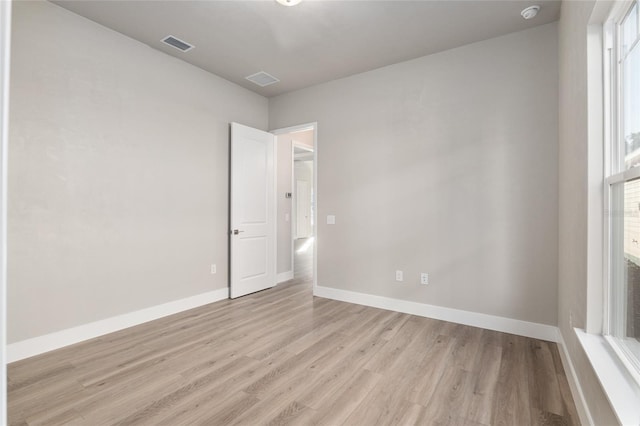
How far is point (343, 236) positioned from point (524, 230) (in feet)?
6.66

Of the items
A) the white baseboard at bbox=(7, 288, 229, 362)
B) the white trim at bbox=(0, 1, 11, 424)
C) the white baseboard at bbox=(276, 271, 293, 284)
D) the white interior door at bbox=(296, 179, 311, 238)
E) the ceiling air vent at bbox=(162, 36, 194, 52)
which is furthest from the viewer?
the white interior door at bbox=(296, 179, 311, 238)

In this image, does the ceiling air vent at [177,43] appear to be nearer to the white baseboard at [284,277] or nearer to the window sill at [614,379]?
the white baseboard at [284,277]

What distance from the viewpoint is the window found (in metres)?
1.26

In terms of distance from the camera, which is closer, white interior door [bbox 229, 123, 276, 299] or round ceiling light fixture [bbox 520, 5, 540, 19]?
round ceiling light fixture [bbox 520, 5, 540, 19]

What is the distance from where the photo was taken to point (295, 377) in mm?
2182

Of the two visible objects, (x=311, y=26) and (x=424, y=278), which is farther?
(x=424, y=278)

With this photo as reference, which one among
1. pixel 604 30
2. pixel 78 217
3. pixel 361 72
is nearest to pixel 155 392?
pixel 78 217

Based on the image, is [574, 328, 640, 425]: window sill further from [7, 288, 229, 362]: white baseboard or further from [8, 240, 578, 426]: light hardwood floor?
[7, 288, 229, 362]: white baseboard

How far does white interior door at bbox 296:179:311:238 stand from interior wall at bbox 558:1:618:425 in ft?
28.4

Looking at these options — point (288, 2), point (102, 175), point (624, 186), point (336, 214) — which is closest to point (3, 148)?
point (624, 186)

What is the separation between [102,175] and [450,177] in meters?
3.57

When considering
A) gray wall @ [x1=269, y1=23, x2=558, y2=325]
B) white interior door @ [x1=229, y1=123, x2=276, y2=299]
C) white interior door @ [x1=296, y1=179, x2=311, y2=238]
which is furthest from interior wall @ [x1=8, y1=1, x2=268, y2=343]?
white interior door @ [x1=296, y1=179, x2=311, y2=238]

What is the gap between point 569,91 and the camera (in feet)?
7.09

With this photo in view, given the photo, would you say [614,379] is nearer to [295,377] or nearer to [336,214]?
[295,377]
